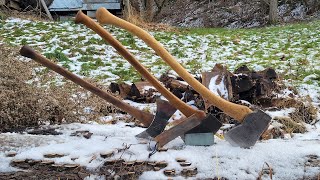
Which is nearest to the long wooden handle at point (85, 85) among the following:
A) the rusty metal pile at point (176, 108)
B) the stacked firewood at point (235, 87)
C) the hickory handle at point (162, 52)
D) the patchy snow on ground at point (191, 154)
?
the rusty metal pile at point (176, 108)

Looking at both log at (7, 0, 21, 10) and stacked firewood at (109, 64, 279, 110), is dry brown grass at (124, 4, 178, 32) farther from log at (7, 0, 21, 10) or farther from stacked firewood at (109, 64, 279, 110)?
stacked firewood at (109, 64, 279, 110)

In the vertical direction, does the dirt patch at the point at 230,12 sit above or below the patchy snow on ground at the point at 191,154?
below

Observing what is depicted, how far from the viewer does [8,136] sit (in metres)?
2.67

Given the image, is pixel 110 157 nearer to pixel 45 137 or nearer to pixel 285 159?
pixel 45 137

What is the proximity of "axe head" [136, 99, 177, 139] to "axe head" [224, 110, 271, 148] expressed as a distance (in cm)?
44

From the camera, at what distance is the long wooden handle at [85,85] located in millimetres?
2490

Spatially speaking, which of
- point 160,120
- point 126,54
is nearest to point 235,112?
point 160,120

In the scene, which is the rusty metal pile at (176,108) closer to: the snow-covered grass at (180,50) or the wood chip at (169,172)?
the wood chip at (169,172)

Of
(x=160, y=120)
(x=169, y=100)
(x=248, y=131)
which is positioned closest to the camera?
(x=248, y=131)

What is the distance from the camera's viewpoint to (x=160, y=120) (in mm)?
2674

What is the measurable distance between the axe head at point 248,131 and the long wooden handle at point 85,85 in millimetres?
592

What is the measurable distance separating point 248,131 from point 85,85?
3.53 ft

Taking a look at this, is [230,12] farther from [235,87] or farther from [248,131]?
[248,131]

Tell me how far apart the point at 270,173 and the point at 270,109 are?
2.85 meters
